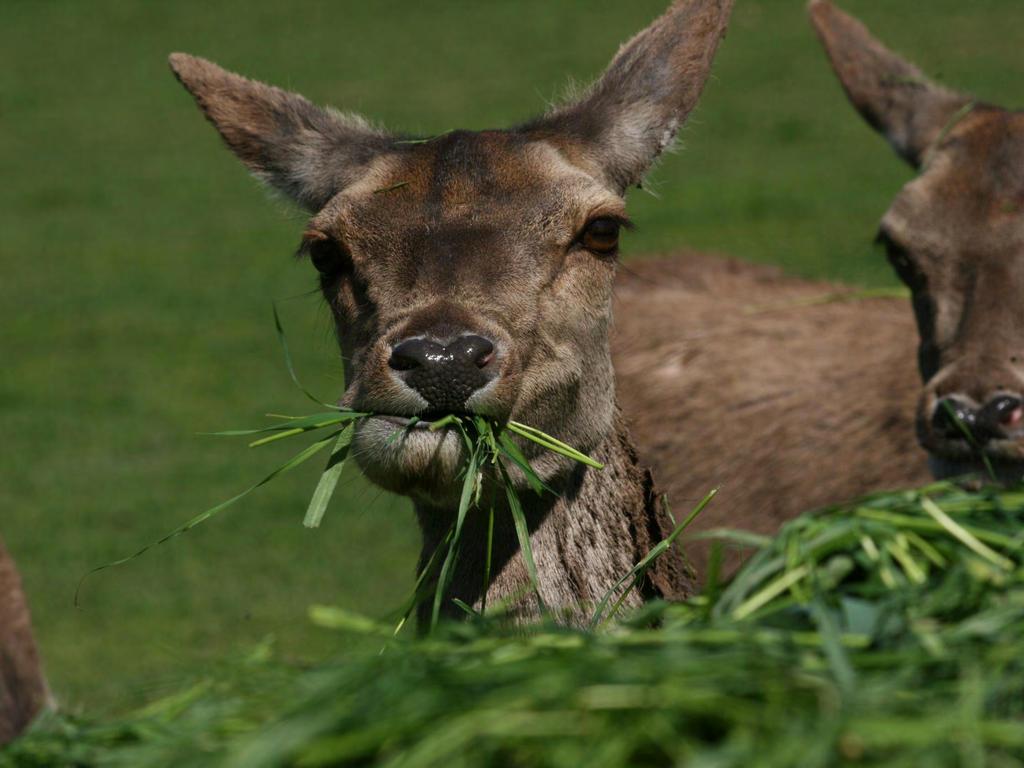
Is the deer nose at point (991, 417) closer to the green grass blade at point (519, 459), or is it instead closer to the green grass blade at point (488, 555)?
the green grass blade at point (488, 555)

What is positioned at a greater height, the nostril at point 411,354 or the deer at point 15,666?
the nostril at point 411,354

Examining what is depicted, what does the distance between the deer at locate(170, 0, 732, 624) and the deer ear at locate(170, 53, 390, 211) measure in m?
0.03

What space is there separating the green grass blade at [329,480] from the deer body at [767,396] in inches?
105

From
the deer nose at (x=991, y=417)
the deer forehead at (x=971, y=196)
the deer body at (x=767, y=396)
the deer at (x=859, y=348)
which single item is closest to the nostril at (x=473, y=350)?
the deer at (x=859, y=348)

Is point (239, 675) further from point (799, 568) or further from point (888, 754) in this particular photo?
point (888, 754)

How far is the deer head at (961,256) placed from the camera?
18.5ft

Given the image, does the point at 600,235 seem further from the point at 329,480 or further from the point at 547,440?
the point at 329,480

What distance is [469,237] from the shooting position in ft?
14.5

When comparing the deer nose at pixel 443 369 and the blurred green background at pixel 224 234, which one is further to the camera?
the blurred green background at pixel 224 234

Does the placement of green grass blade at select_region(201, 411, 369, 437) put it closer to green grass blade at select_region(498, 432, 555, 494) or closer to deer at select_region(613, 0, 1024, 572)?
green grass blade at select_region(498, 432, 555, 494)

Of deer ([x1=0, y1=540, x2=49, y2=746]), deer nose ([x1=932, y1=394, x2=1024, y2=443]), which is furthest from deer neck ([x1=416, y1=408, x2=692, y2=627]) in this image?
deer nose ([x1=932, y1=394, x2=1024, y2=443])

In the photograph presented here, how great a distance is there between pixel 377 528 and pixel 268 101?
5.53 metres

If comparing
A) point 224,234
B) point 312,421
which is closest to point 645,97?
point 312,421

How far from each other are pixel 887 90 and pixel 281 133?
322 centimetres
